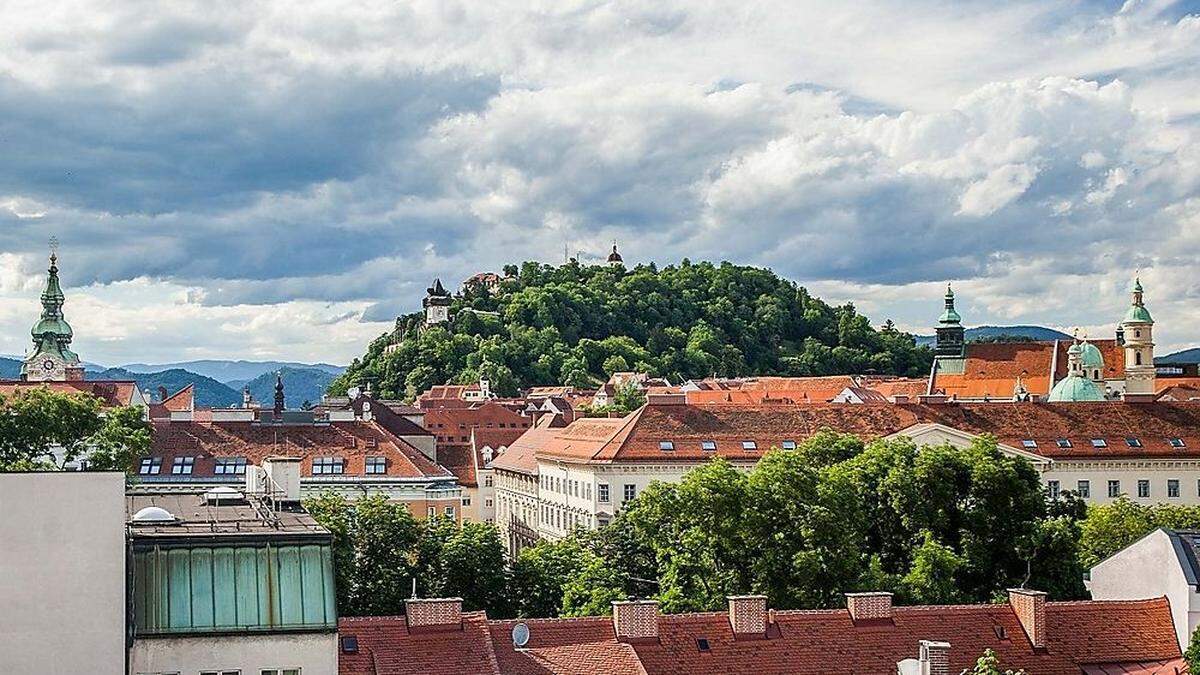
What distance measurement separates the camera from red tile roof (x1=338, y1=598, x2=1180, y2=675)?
38.0 meters

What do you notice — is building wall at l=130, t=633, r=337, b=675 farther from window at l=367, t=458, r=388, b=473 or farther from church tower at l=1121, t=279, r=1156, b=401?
church tower at l=1121, t=279, r=1156, b=401

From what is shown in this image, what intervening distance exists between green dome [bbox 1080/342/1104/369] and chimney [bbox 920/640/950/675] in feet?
471

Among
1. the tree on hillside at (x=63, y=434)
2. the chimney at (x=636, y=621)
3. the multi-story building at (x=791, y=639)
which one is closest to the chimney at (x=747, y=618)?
the multi-story building at (x=791, y=639)

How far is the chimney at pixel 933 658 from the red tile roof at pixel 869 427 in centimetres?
7238

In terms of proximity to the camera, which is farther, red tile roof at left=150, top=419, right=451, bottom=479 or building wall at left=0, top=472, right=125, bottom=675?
red tile roof at left=150, top=419, right=451, bottom=479

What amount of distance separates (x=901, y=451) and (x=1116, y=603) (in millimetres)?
Result: 22506

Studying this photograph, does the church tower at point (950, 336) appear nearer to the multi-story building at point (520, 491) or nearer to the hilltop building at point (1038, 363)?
the hilltop building at point (1038, 363)

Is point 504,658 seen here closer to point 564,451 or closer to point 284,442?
point 284,442

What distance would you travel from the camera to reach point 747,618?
4119cm

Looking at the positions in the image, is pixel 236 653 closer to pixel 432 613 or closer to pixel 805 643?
pixel 432 613

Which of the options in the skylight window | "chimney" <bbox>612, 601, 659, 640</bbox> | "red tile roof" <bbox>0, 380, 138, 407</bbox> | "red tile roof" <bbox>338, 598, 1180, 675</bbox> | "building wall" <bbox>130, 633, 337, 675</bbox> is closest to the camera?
"building wall" <bbox>130, 633, 337, 675</bbox>

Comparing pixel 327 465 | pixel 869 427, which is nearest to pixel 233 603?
pixel 327 465

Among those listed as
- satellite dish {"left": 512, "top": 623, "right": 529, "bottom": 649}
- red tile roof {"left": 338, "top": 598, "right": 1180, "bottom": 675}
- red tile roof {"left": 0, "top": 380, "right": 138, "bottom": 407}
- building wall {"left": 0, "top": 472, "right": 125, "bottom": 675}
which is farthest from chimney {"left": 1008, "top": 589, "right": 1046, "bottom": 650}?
red tile roof {"left": 0, "top": 380, "right": 138, "bottom": 407}

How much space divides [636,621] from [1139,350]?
149672 mm
